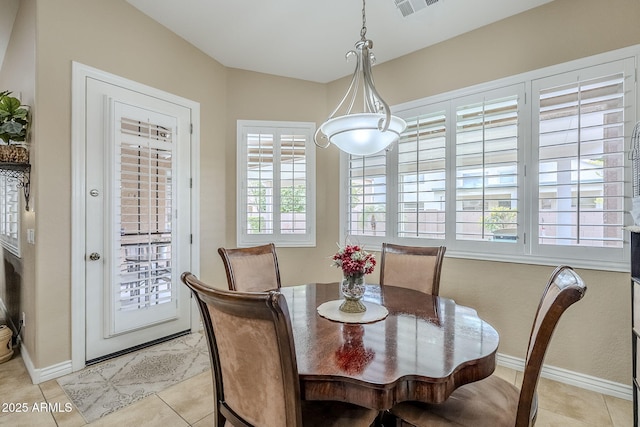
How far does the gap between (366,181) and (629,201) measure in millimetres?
2141

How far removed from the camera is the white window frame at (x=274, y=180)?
369 centimetres

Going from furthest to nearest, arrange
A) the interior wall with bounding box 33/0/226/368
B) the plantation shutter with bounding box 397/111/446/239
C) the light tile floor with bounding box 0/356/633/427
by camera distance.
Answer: the plantation shutter with bounding box 397/111/446/239 < the interior wall with bounding box 33/0/226/368 < the light tile floor with bounding box 0/356/633/427

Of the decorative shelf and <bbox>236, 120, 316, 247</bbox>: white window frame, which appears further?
<bbox>236, 120, 316, 247</bbox>: white window frame

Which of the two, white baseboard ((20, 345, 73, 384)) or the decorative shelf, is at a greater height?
the decorative shelf

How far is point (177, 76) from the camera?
10.2 feet

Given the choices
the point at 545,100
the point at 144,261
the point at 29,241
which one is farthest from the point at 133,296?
the point at 545,100

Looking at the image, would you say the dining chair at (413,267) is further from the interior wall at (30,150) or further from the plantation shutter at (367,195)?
the interior wall at (30,150)

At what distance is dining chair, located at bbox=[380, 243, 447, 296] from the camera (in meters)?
2.29

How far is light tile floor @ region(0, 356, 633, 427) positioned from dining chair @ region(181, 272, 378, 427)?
87 cm

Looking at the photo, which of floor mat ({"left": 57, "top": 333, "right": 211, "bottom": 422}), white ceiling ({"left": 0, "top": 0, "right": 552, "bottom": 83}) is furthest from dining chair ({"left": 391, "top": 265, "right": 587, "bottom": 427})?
white ceiling ({"left": 0, "top": 0, "right": 552, "bottom": 83})

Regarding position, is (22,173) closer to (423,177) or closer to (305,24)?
(305,24)

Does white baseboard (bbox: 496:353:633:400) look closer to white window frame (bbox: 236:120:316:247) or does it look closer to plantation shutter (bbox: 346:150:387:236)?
plantation shutter (bbox: 346:150:387:236)

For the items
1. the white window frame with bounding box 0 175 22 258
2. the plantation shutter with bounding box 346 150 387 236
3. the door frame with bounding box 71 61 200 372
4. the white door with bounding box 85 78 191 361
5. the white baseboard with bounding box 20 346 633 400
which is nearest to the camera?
the white baseboard with bounding box 20 346 633 400

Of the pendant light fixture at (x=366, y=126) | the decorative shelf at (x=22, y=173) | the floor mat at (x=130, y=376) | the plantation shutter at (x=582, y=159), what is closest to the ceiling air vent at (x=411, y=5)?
the pendant light fixture at (x=366, y=126)
